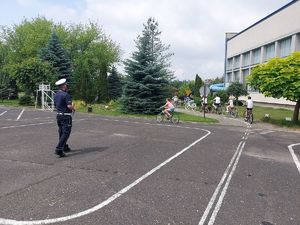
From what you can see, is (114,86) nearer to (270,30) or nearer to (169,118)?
(270,30)

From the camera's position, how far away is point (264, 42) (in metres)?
48.6

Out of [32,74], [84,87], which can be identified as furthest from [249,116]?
[84,87]

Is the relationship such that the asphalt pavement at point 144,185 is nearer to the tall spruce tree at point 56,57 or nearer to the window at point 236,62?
the tall spruce tree at point 56,57

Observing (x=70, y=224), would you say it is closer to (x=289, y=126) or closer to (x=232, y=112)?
(x=289, y=126)

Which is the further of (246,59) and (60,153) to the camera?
(246,59)

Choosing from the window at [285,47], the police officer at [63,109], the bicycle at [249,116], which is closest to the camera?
the police officer at [63,109]

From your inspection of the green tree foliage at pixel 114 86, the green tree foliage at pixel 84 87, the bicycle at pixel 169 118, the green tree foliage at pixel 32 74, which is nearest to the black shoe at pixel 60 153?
the bicycle at pixel 169 118

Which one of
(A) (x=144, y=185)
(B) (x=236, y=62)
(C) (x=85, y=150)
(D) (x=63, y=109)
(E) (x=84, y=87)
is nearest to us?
(A) (x=144, y=185)

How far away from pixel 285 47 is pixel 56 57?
29.0 m

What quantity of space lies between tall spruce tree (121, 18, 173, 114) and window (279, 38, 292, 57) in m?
21.3

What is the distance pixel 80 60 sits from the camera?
46.5 metres

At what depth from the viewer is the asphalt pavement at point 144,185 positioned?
4.79 metres

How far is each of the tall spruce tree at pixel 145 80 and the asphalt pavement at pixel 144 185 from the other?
1545cm

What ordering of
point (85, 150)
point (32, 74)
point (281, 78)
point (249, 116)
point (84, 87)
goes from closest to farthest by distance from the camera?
point (85, 150) → point (281, 78) → point (249, 116) → point (32, 74) → point (84, 87)
